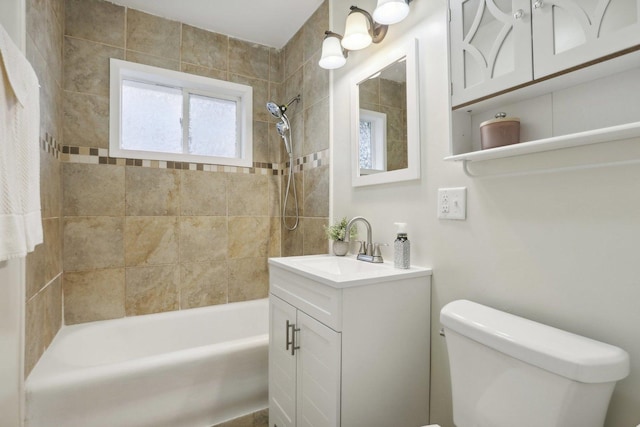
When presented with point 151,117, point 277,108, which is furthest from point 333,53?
point 151,117

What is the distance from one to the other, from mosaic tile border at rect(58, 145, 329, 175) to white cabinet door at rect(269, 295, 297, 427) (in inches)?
40.8

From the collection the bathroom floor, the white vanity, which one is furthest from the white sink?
the bathroom floor

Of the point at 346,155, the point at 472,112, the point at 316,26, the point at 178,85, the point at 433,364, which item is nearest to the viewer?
the point at 472,112

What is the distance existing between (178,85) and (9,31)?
125 cm

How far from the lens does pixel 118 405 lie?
145 centimetres

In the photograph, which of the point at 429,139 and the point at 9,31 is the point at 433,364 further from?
the point at 9,31

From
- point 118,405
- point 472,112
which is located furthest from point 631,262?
point 118,405

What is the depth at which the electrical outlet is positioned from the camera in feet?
3.87

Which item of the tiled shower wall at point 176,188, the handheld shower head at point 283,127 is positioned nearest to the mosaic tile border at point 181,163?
the tiled shower wall at point 176,188

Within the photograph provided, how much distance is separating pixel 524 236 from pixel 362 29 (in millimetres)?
1238

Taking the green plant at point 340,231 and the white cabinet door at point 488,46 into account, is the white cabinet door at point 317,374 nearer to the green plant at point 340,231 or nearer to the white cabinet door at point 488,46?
the green plant at point 340,231

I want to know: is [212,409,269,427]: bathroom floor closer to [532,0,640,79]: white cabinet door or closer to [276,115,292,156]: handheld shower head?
[276,115,292,156]: handheld shower head

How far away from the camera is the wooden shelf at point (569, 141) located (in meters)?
0.71

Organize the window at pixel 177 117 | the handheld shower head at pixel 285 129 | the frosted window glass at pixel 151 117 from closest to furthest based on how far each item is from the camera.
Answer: the window at pixel 177 117 → the frosted window glass at pixel 151 117 → the handheld shower head at pixel 285 129
